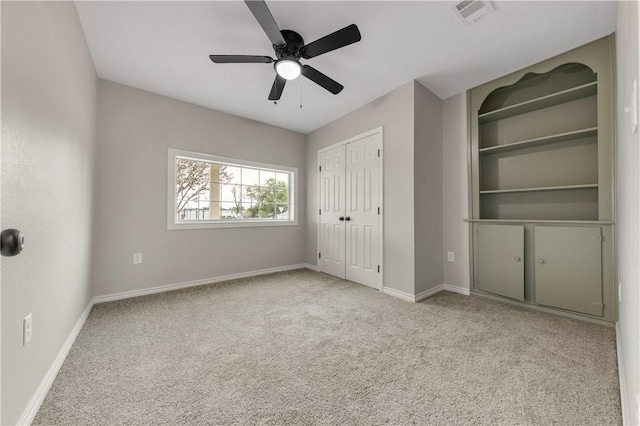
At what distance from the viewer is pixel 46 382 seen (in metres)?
1.37

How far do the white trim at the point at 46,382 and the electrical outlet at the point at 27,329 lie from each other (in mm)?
296

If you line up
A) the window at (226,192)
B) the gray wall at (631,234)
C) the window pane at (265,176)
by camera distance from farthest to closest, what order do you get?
the window pane at (265,176) < the window at (226,192) < the gray wall at (631,234)

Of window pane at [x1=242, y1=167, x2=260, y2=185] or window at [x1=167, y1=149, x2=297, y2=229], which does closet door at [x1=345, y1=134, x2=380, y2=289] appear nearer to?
window at [x1=167, y1=149, x2=297, y2=229]

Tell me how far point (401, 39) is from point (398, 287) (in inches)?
98.4

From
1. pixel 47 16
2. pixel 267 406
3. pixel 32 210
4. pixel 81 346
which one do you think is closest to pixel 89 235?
pixel 81 346

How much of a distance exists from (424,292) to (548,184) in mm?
1729

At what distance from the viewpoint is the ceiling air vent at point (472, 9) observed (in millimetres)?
1810

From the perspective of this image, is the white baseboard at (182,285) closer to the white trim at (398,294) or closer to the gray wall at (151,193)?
the gray wall at (151,193)

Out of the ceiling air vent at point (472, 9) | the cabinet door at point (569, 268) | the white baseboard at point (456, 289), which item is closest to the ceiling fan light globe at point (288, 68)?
the ceiling air vent at point (472, 9)

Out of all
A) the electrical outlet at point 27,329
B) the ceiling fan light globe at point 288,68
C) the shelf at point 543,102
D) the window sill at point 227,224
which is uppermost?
the ceiling fan light globe at point 288,68

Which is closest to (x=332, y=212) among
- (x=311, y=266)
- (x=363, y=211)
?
(x=363, y=211)

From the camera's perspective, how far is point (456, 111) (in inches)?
124

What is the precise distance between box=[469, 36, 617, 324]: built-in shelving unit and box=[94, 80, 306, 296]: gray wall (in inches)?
124

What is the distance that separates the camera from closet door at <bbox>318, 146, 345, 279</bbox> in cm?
382
